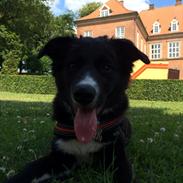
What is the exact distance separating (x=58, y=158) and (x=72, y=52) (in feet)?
3.61

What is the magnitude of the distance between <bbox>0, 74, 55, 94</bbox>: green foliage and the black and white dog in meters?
32.4

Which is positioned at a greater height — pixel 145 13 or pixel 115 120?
pixel 145 13

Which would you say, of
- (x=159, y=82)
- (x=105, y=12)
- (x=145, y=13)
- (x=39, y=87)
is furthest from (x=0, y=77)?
(x=145, y=13)

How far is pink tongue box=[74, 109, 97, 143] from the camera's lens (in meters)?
3.74

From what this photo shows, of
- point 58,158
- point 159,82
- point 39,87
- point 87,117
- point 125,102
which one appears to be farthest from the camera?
point 39,87

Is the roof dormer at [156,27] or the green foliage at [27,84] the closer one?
the green foliage at [27,84]

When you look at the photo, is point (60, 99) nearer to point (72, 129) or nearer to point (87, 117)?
point (72, 129)

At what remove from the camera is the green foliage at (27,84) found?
124 feet

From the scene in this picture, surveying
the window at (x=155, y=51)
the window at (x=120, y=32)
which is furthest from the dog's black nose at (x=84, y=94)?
the window at (x=155, y=51)

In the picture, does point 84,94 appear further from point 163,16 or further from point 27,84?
point 163,16

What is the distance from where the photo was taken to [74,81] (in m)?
3.82

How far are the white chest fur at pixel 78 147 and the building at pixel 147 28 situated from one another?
2347 inches

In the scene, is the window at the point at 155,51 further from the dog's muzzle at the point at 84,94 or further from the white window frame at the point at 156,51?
the dog's muzzle at the point at 84,94

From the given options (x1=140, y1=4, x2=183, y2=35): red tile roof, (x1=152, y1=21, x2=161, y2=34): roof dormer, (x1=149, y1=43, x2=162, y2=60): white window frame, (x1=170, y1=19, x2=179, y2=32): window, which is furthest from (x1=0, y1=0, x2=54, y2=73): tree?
(x1=140, y1=4, x2=183, y2=35): red tile roof
